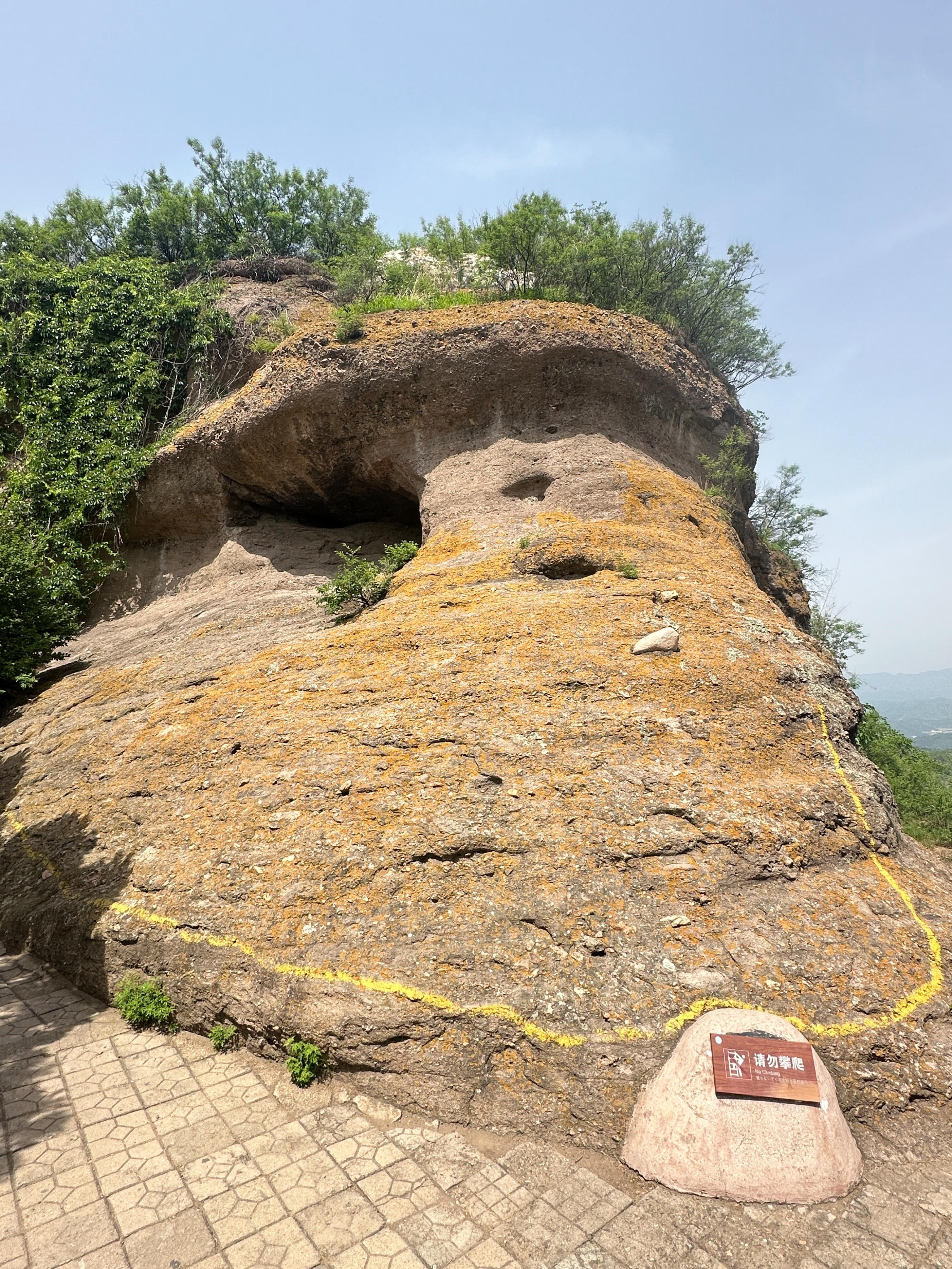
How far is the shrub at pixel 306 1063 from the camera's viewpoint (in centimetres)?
443

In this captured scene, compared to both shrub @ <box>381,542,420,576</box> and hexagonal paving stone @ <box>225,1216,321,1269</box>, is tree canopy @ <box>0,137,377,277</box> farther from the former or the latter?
hexagonal paving stone @ <box>225,1216,321,1269</box>

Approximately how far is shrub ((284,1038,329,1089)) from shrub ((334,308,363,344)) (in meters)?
10.7

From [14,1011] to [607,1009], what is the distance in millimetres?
4783

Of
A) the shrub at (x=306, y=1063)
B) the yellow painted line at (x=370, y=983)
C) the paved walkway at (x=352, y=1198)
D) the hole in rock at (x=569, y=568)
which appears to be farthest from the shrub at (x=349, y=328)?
the paved walkway at (x=352, y=1198)

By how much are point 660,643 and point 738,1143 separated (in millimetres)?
4221

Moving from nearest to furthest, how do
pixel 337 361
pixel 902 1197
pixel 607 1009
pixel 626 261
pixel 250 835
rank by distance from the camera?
pixel 902 1197, pixel 607 1009, pixel 250 835, pixel 337 361, pixel 626 261

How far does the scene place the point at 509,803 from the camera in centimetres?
557

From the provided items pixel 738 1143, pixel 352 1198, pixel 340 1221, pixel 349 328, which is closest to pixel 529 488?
pixel 349 328

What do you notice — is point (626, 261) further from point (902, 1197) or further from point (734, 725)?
point (902, 1197)

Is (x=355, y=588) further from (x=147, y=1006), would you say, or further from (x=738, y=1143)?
(x=738, y=1143)

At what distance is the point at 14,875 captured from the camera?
272 inches

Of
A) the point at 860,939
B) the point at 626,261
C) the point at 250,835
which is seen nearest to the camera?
the point at 860,939

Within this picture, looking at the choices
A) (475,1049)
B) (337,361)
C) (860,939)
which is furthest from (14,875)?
(337,361)

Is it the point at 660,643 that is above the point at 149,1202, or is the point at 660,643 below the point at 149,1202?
above
